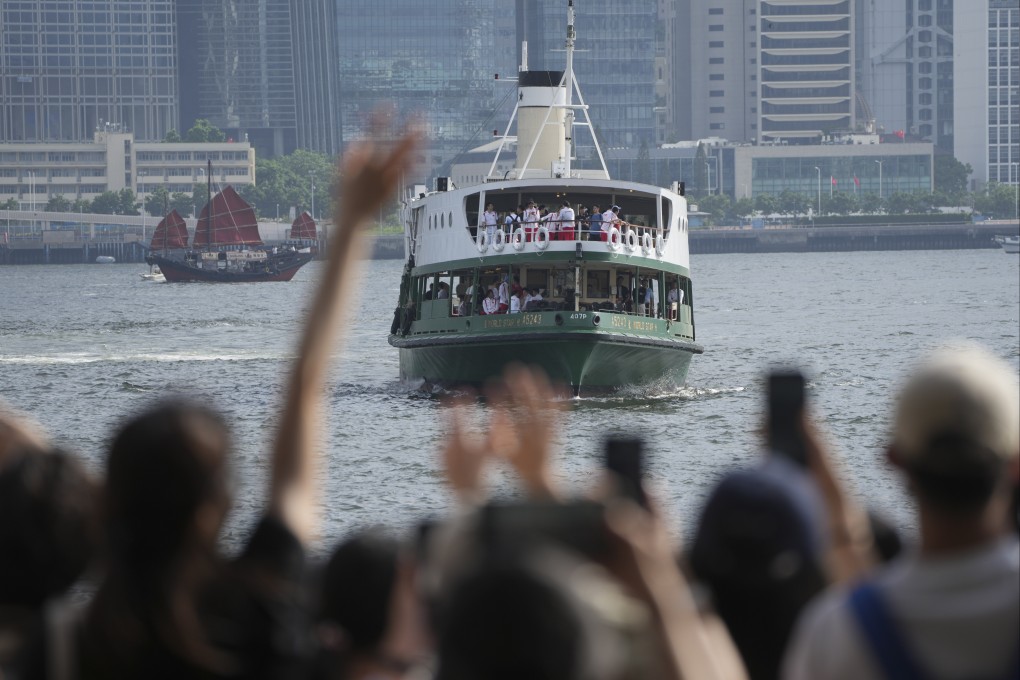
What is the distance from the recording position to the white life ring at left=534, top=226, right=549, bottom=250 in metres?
31.3

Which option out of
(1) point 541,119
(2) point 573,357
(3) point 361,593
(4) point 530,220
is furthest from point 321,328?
(1) point 541,119

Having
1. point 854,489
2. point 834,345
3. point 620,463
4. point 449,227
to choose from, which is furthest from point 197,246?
point 620,463

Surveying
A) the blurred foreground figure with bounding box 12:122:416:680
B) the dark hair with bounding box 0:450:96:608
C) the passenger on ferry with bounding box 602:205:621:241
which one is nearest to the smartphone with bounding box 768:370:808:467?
the blurred foreground figure with bounding box 12:122:416:680

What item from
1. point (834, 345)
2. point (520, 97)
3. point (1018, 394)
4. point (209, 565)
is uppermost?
point (520, 97)

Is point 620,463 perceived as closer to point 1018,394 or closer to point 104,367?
point 1018,394

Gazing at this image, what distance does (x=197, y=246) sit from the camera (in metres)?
141

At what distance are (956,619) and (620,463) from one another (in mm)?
853

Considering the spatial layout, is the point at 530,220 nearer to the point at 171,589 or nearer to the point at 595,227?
the point at 595,227

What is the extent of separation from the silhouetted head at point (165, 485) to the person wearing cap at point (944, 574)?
121 cm

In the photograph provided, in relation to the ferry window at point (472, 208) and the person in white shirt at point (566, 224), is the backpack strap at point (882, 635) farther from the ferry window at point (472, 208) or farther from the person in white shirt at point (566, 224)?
the ferry window at point (472, 208)

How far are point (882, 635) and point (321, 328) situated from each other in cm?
162

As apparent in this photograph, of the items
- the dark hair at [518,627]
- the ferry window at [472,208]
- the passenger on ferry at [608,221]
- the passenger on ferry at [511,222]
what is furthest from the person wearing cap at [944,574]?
the ferry window at [472,208]

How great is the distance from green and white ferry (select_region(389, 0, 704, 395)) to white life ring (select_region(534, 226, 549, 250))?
22 mm

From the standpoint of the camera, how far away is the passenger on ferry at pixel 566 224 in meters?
31.5
